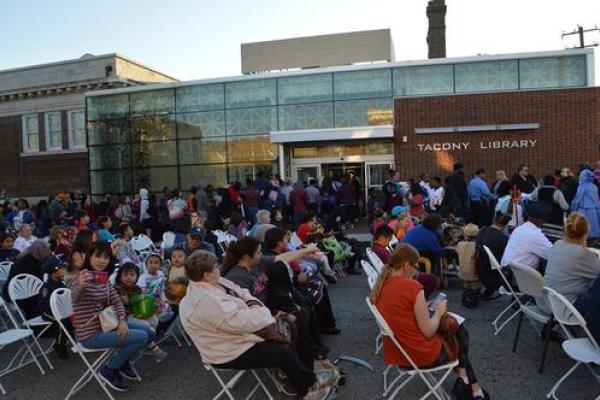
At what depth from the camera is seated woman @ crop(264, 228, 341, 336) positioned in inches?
232

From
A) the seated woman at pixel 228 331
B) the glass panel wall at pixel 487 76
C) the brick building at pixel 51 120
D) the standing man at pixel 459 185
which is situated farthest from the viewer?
the brick building at pixel 51 120

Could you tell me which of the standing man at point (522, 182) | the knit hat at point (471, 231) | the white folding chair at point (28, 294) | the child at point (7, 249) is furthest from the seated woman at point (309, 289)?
the standing man at point (522, 182)

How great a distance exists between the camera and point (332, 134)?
17.9 m

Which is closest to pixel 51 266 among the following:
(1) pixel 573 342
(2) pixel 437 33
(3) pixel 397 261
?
(3) pixel 397 261

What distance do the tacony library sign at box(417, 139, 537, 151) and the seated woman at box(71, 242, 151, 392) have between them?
46.3ft

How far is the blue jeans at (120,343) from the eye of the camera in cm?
466

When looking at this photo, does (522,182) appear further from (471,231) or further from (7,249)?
(7,249)

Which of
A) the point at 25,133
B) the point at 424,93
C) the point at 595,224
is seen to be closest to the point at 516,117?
the point at 424,93

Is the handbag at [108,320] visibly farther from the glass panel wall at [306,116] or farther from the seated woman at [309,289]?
the glass panel wall at [306,116]

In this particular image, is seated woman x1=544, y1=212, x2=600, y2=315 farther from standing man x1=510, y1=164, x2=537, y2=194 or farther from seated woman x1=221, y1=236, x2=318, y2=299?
standing man x1=510, y1=164, x2=537, y2=194

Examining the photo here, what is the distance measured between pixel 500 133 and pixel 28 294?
15.0 m

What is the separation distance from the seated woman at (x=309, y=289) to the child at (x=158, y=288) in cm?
122

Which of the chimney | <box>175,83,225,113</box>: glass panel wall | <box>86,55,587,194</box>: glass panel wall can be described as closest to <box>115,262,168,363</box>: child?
<box>86,55,587,194</box>: glass panel wall

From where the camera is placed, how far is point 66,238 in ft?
28.5
